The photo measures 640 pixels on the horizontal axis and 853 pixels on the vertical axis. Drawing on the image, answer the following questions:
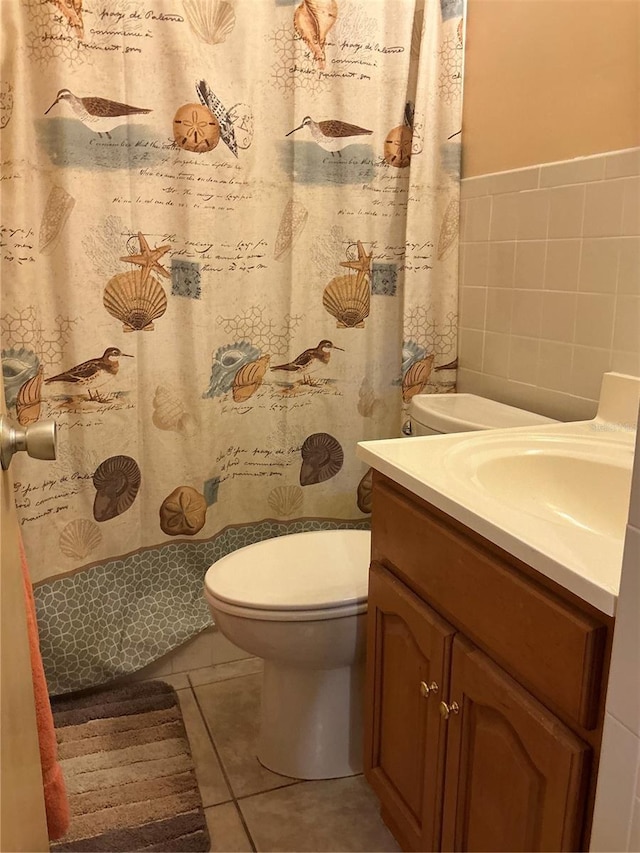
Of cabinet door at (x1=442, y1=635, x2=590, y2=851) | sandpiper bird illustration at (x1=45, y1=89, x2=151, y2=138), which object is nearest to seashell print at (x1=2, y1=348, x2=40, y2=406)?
sandpiper bird illustration at (x1=45, y1=89, x2=151, y2=138)

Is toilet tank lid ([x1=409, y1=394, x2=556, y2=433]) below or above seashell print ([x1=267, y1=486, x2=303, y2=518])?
above

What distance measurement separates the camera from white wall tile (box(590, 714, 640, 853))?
28.6 inches

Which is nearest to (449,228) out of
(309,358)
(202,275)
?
(309,358)

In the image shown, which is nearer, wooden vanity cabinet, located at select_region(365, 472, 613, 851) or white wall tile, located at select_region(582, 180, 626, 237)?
wooden vanity cabinet, located at select_region(365, 472, 613, 851)

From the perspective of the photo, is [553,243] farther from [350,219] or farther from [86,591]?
[86,591]

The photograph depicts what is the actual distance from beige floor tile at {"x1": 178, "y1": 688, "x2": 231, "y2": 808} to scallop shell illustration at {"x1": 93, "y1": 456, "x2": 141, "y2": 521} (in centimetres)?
54

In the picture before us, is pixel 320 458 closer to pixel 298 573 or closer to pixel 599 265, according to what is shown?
pixel 298 573

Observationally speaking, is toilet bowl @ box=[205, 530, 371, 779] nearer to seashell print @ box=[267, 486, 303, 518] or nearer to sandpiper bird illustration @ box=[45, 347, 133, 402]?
seashell print @ box=[267, 486, 303, 518]

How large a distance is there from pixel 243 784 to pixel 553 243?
138cm

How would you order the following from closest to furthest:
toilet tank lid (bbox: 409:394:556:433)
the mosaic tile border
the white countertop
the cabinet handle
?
the white countertop → the cabinet handle → toilet tank lid (bbox: 409:394:556:433) → the mosaic tile border

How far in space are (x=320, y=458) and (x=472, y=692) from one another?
105cm

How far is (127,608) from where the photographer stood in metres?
1.92

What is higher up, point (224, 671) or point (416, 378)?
point (416, 378)

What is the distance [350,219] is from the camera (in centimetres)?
191
